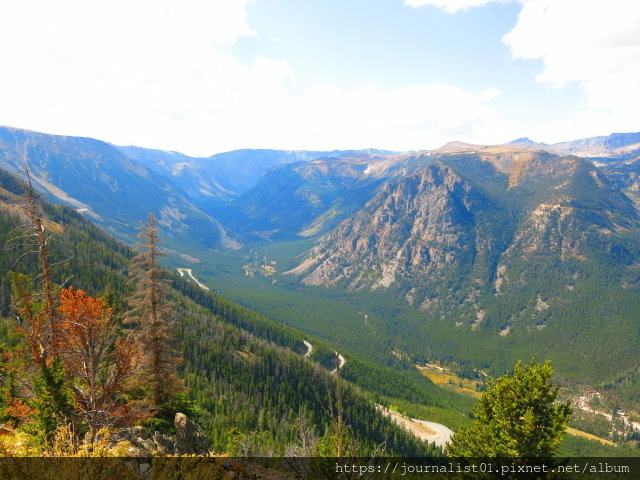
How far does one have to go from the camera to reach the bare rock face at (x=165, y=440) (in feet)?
98.2

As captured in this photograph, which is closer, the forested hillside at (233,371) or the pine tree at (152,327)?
the pine tree at (152,327)

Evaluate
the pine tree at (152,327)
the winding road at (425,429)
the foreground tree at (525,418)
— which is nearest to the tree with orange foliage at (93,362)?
the pine tree at (152,327)

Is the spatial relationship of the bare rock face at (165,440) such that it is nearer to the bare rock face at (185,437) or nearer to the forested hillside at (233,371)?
the bare rock face at (185,437)

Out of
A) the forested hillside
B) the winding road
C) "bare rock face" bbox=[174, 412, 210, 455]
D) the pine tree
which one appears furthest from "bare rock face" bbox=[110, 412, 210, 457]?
the winding road

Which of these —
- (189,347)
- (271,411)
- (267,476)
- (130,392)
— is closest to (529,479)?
(267,476)

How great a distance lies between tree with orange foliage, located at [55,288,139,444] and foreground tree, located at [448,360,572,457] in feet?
105

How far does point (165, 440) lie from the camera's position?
33656 mm

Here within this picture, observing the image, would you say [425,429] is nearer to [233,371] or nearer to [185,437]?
[233,371]

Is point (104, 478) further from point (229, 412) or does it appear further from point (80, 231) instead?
point (80, 231)

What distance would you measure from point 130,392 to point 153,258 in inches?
553

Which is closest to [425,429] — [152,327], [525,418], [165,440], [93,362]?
[525,418]

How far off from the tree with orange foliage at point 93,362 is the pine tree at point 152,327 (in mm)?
1279

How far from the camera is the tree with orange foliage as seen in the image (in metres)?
29.1

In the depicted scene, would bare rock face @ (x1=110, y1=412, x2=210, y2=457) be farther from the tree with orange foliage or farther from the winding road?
the winding road
